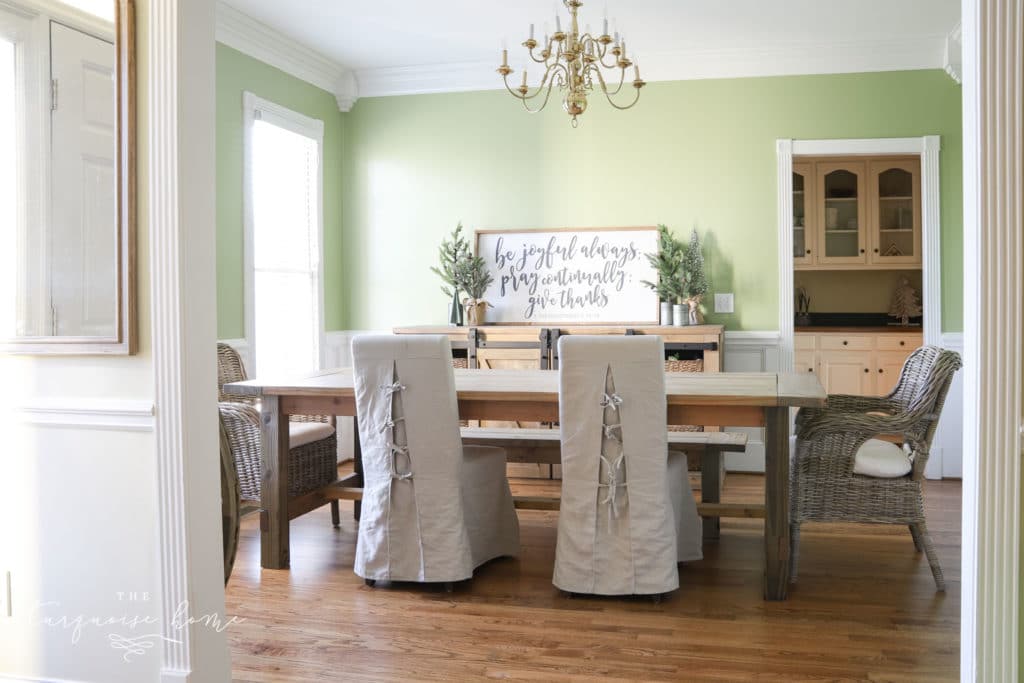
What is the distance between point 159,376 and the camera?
2.29m

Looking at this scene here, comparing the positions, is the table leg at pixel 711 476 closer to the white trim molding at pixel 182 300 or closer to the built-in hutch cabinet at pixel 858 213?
the white trim molding at pixel 182 300

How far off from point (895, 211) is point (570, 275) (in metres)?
3.05

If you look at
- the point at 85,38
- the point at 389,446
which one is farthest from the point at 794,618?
the point at 85,38

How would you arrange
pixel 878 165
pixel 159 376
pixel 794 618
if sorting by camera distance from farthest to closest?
pixel 878 165
pixel 794 618
pixel 159 376

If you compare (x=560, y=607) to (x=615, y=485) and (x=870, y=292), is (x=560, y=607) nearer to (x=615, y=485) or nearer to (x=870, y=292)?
(x=615, y=485)

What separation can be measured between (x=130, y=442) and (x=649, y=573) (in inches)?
74.1

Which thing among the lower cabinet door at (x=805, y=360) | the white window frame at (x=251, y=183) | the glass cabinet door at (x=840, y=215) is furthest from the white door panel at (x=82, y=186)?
the glass cabinet door at (x=840, y=215)

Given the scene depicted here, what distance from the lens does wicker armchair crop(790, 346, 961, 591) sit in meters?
3.47

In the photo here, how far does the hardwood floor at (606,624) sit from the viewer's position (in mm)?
2746

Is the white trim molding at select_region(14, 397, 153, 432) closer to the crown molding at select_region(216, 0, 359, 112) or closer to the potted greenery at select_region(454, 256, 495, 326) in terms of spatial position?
the crown molding at select_region(216, 0, 359, 112)

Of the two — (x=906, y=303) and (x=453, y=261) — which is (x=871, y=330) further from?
(x=453, y=261)

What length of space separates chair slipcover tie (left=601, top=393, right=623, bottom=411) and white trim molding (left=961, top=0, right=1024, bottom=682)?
57.2 inches

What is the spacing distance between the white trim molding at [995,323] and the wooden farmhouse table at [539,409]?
4.39 feet

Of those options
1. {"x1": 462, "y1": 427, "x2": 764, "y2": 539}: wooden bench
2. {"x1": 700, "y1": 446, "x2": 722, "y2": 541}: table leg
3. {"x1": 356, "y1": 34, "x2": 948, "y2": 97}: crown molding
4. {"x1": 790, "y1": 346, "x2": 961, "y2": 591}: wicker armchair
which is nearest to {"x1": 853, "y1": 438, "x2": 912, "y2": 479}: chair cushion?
{"x1": 790, "y1": 346, "x2": 961, "y2": 591}: wicker armchair
